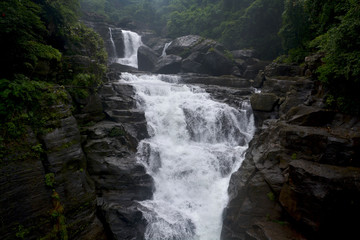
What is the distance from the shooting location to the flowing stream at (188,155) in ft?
25.8

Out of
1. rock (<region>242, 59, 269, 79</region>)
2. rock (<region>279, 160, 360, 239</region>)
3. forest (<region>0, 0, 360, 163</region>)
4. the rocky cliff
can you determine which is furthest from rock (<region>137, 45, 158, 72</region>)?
rock (<region>279, 160, 360, 239</region>)

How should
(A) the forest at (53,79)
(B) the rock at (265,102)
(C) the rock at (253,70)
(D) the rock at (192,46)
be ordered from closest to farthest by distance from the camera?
1. (A) the forest at (53,79)
2. (B) the rock at (265,102)
3. (C) the rock at (253,70)
4. (D) the rock at (192,46)

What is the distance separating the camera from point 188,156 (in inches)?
416

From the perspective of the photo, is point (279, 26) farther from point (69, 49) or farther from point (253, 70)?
point (69, 49)

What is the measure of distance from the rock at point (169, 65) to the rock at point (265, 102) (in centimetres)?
1432

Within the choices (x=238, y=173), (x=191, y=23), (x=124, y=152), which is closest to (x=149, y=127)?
(x=124, y=152)

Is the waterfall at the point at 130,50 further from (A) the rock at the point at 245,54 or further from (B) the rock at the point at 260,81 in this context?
(B) the rock at the point at 260,81

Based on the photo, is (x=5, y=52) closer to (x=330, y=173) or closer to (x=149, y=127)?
(x=149, y=127)

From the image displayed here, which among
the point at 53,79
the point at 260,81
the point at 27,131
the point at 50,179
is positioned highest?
the point at 53,79

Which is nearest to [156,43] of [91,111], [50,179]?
[91,111]

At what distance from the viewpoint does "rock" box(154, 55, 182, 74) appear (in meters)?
25.7

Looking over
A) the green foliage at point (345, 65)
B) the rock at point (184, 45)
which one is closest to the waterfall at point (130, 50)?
the rock at point (184, 45)

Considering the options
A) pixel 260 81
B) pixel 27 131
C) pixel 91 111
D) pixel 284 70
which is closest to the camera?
pixel 27 131

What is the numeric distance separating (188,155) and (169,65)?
693 inches
